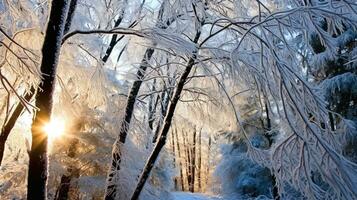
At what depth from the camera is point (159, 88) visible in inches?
283

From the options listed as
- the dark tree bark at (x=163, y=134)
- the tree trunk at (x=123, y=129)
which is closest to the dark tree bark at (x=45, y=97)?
the dark tree bark at (x=163, y=134)

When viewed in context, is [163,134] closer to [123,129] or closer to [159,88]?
[123,129]

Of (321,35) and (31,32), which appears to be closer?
(321,35)

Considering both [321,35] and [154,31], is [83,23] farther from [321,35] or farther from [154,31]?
[321,35]

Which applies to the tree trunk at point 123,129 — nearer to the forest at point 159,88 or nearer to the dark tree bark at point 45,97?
the forest at point 159,88

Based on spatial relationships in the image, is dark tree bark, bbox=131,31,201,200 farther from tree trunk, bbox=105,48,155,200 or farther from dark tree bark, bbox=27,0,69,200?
dark tree bark, bbox=27,0,69,200

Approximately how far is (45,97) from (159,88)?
407 cm

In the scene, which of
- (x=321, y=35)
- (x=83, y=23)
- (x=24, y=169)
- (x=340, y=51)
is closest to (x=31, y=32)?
(x=83, y=23)

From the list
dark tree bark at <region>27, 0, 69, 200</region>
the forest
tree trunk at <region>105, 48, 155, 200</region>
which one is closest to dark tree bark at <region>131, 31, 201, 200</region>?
the forest

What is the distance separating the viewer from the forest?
2.91 meters

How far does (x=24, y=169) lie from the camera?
789 cm

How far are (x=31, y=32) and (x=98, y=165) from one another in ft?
14.1

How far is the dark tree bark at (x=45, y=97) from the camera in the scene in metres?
Result: 3.16

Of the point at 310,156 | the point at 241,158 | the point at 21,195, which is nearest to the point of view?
the point at 310,156
